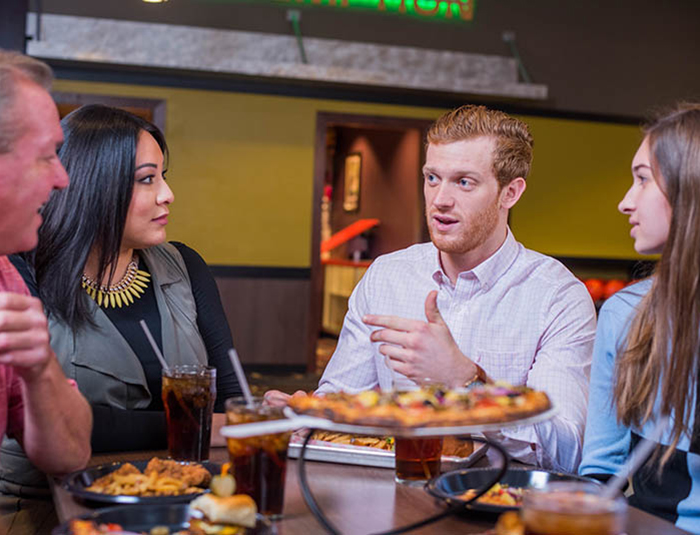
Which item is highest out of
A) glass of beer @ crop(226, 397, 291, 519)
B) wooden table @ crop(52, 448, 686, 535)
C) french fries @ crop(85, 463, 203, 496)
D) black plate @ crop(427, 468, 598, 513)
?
glass of beer @ crop(226, 397, 291, 519)

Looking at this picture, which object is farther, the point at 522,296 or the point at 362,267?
the point at 362,267

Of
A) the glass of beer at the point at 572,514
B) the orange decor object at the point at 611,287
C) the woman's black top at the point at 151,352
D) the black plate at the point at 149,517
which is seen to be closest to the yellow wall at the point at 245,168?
the orange decor object at the point at 611,287

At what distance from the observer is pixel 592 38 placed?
8523 millimetres

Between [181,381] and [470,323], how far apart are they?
0.95m

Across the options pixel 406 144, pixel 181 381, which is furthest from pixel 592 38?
pixel 181 381

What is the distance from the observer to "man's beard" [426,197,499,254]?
236cm

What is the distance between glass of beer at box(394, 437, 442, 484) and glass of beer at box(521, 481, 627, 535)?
50 centimetres

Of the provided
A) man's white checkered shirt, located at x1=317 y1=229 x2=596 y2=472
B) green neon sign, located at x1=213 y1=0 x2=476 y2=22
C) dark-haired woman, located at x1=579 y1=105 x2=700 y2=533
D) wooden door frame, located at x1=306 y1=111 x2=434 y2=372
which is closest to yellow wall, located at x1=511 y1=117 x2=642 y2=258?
green neon sign, located at x1=213 y1=0 x2=476 y2=22

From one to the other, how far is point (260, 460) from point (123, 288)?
1.06 m

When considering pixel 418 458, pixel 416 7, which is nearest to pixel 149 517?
pixel 418 458

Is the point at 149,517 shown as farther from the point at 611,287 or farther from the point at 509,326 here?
the point at 611,287

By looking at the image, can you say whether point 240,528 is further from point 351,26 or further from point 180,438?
point 351,26

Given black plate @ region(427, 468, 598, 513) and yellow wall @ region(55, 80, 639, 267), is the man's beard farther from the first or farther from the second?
yellow wall @ region(55, 80, 639, 267)

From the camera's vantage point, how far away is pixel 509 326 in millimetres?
2283
